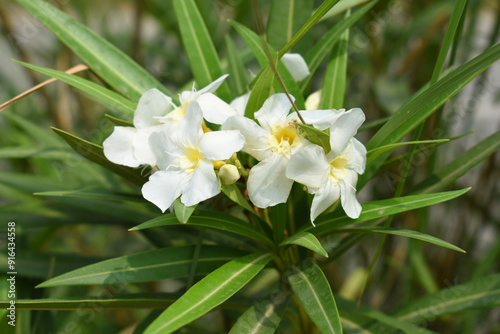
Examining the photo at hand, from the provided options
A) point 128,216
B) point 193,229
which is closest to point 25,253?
point 128,216

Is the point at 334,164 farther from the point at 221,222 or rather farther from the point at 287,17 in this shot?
the point at 287,17

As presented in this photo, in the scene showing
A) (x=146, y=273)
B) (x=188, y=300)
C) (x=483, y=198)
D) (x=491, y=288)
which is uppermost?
(x=483, y=198)

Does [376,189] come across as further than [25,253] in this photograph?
Yes

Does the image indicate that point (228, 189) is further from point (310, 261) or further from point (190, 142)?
point (310, 261)

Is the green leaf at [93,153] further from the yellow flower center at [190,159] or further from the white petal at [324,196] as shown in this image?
the white petal at [324,196]

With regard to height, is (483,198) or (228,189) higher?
(483,198)

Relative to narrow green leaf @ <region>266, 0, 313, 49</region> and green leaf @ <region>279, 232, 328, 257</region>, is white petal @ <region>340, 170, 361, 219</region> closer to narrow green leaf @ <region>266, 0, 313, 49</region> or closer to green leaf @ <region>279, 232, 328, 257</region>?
green leaf @ <region>279, 232, 328, 257</region>
